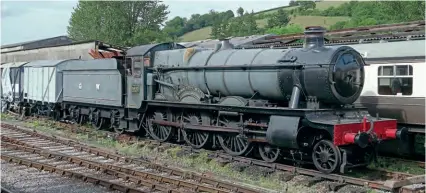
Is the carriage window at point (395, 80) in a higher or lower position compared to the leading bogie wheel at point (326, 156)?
higher

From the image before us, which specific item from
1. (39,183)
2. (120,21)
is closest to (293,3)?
(120,21)

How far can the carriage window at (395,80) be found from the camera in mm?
12086

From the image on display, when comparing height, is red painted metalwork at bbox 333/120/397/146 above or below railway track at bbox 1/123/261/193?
above

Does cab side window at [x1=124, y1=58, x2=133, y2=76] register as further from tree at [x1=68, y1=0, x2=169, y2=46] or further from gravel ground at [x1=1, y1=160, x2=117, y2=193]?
tree at [x1=68, y1=0, x2=169, y2=46]

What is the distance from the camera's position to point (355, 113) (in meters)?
11.0

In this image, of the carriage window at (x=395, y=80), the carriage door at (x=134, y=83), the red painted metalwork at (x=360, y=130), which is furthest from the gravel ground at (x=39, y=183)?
the carriage window at (x=395, y=80)

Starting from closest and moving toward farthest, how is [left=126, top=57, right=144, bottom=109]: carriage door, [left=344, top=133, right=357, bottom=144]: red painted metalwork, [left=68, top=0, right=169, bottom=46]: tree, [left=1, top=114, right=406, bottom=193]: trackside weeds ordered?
1. [left=1, top=114, right=406, bottom=193]: trackside weeds
2. [left=344, top=133, right=357, bottom=144]: red painted metalwork
3. [left=126, top=57, right=144, bottom=109]: carriage door
4. [left=68, top=0, right=169, bottom=46]: tree

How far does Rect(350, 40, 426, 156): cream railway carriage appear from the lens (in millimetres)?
11852

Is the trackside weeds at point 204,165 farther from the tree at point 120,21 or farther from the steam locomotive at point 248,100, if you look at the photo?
the tree at point 120,21

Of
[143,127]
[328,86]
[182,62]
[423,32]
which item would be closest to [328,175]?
[328,86]

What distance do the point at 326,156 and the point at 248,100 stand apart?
2550mm

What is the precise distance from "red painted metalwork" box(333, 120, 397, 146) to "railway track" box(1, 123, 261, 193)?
2.44 metres

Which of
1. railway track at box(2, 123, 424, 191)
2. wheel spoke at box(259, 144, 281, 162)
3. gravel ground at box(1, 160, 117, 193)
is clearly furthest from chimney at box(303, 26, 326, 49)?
gravel ground at box(1, 160, 117, 193)

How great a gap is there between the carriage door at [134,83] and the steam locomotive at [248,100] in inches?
1.2
